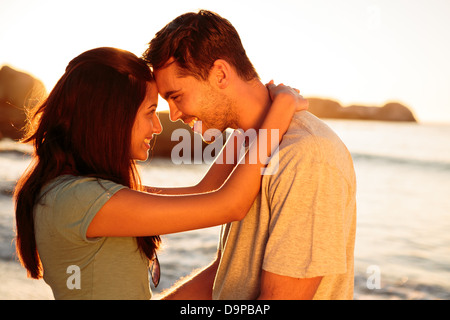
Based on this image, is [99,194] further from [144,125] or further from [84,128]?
[144,125]

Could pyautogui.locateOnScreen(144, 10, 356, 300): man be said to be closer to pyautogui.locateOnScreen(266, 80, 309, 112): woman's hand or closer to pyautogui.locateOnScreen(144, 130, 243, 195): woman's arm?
pyautogui.locateOnScreen(266, 80, 309, 112): woman's hand

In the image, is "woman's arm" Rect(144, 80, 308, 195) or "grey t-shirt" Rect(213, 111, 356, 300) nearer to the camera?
"grey t-shirt" Rect(213, 111, 356, 300)

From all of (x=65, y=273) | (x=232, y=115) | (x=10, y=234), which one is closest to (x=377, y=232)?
(x=10, y=234)

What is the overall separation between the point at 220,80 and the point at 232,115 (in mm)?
226

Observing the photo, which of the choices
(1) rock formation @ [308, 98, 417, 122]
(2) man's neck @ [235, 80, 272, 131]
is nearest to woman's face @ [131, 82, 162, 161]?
(2) man's neck @ [235, 80, 272, 131]

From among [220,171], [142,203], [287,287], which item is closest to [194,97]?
[220,171]

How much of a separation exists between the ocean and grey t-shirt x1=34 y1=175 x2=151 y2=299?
686mm

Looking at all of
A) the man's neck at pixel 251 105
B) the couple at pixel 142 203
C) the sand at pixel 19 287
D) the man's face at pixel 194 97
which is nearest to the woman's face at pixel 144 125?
the couple at pixel 142 203

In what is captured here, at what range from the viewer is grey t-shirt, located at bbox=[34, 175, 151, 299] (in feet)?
6.54

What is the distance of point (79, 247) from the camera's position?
207cm

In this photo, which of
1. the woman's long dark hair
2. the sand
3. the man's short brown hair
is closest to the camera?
the woman's long dark hair

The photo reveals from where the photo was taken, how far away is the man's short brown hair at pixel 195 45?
2.69 m

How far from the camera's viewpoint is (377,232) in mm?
10320
